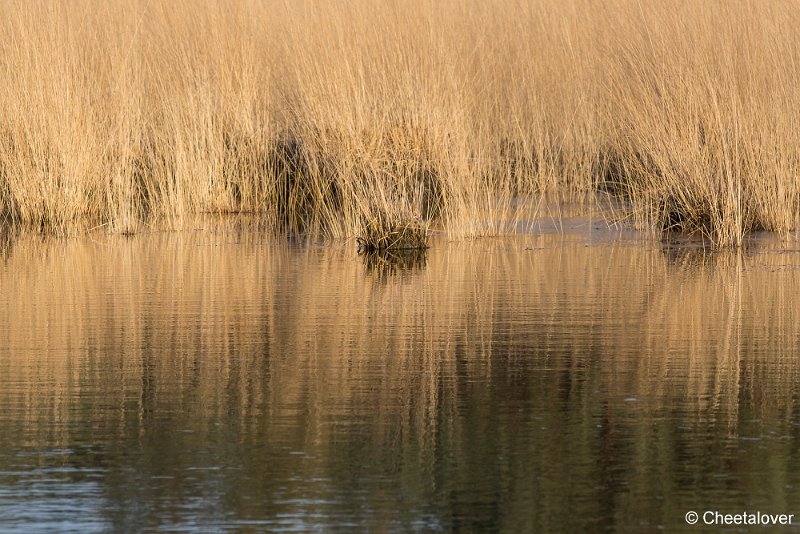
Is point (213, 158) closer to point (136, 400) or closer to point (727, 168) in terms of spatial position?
point (727, 168)

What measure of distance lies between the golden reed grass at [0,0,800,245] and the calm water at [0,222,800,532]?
2.16 metres

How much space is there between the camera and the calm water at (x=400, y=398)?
4.62 meters

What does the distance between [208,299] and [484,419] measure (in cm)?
389

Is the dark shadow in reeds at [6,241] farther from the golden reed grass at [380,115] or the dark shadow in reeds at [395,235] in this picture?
the dark shadow in reeds at [395,235]

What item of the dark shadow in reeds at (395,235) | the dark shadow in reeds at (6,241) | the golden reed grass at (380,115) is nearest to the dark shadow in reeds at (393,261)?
the dark shadow in reeds at (395,235)

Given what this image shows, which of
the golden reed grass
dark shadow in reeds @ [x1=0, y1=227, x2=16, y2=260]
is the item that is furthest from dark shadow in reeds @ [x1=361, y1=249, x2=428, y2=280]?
dark shadow in reeds @ [x1=0, y1=227, x2=16, y2=260]

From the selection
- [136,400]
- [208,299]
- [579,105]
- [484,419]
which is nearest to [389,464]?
[484,419]

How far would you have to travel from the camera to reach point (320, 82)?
522 inches

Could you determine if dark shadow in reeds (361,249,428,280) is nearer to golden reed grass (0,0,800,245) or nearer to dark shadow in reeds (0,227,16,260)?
golden reed grass (0,0,800,245)

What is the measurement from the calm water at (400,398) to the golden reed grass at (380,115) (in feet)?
7.09

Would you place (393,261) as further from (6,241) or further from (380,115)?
(6,241)

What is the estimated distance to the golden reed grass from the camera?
40.3 feet

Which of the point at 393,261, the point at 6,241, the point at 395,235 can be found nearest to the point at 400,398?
the point at 393,261

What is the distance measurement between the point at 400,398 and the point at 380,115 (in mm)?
7178
